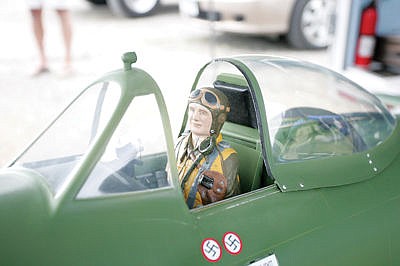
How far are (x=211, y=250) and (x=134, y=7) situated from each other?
844 centimetres

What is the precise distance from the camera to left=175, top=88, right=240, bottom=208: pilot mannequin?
204 cm

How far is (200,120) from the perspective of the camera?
2.11m

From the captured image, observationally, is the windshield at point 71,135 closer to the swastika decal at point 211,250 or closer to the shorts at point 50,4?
the swastika decal at point 211,250

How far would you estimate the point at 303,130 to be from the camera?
88.4 inches

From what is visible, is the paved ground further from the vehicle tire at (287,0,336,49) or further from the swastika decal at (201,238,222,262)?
the swastika decal at (201,238,222,262)

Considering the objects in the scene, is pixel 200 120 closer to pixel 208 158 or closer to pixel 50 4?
pixel 208 158

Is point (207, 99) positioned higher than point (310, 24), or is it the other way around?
point (207, 99)

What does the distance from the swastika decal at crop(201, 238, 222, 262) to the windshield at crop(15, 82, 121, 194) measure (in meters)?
0.56

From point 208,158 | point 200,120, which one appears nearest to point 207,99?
point 200,120

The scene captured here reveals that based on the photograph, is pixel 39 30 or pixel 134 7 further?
pixel 134 7

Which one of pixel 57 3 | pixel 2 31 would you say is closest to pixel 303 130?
pixel 57 3

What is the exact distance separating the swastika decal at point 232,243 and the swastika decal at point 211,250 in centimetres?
3

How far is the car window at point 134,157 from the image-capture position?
1.63 m

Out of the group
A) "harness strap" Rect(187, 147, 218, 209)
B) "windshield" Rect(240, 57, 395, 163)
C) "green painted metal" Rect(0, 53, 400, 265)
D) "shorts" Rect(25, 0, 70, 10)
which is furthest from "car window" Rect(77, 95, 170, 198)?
"shorts" Rect(25, 0, 70, 10)
